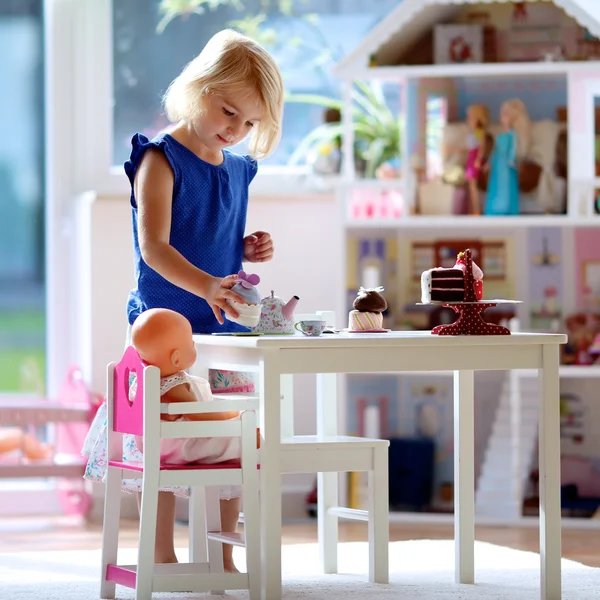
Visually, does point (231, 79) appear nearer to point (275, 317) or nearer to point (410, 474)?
point (275, 317)

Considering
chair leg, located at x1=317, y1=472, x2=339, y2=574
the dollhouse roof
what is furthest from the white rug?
the dollhouse roof

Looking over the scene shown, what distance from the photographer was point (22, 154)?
13.9ft

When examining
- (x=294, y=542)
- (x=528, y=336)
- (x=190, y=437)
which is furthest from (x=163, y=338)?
(x=294, y=542)

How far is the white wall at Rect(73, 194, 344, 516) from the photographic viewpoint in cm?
399

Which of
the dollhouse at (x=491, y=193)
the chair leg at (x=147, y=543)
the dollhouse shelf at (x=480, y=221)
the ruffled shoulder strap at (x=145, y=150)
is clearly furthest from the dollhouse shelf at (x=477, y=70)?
the chair leg at (x=147, y=543)

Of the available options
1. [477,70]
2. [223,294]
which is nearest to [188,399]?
[223,294]

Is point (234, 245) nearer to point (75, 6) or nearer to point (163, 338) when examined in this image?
point (163, 338)

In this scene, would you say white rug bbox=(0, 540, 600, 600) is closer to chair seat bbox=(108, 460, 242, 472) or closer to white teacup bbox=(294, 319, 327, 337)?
chair seat bbox=(108, 460, 242, 472)

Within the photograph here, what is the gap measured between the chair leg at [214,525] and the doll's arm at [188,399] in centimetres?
20

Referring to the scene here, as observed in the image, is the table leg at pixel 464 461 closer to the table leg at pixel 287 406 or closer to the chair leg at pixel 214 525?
the table leg at pixel 287 406

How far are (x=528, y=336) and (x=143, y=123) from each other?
2171 mm

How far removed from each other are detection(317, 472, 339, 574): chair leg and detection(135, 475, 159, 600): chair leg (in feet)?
2.47

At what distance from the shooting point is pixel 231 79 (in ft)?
7.80

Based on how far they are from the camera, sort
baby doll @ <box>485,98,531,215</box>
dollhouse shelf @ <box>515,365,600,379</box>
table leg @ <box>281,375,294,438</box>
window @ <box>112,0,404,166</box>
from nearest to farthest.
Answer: table leg @ <box>281,375,294,438</box> < dollhouse shelf @ <box>515,365,600,379</box> < baby doll @ <box>485,98,531,215</box> < window @ <box>112,0,404,166</box>
